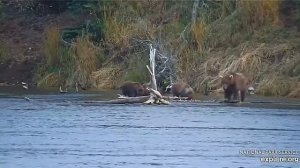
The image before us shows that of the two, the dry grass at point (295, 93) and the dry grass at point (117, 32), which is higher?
the dry grass at point (117, 32)

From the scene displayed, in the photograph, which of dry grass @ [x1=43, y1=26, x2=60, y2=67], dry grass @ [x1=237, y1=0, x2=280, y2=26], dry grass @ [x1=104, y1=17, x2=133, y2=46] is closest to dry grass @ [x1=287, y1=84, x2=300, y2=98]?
dry grass @ [x1=237, y1=0, x2=280, y2=26]

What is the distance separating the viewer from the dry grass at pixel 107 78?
176 feet

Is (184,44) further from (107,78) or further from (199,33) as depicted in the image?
(107,78)

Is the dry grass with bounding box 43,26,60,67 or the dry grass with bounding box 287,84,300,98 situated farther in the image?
the dry grass with bounding box 43,26,60,67

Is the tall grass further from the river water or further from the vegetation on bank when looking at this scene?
the river water

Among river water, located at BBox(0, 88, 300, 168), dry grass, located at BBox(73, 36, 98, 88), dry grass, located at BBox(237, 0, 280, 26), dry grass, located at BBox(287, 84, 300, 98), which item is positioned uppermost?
dry grass, located at BBox(237, 0, 280, 26)

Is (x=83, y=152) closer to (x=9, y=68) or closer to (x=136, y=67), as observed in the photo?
(x=136, y=67)

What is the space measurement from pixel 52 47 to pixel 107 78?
17.3 ft

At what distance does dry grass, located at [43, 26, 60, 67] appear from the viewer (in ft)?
190

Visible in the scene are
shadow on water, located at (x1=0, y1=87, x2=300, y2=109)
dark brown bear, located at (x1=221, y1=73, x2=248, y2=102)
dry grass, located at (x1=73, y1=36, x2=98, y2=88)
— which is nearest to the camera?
shadow on water, located at (x1=0, y1=87, x2=300, y2=109)

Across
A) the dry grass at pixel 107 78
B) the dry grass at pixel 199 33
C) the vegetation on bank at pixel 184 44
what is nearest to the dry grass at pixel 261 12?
the vegetation on bank at pixel 184 44

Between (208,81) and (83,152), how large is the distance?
2346cm

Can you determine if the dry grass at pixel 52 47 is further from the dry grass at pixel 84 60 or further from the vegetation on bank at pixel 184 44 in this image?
the dry grass at pixel 84 60

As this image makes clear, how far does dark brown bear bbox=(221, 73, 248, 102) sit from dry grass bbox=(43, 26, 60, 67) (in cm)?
1826
